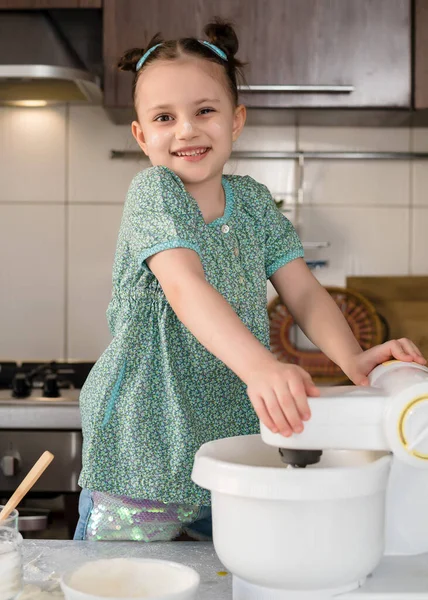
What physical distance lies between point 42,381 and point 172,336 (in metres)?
1.07

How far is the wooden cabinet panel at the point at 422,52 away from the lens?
1.96 metres

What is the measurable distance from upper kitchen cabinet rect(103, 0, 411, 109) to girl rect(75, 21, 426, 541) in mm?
840

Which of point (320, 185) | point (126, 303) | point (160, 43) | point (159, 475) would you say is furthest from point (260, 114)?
point (159, 475)

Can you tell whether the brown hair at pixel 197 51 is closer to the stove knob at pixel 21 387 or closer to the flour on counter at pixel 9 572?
the flour on counter at pixel 9 572

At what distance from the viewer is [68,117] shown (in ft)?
7.37

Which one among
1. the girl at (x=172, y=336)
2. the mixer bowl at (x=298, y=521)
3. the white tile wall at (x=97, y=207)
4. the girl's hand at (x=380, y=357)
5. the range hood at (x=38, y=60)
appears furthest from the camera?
the white tile wall at (x=97, y=207)

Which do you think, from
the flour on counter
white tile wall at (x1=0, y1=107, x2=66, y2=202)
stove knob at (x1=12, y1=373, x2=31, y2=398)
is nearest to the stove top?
stove knob at (x1=12, y1=373, x2=31, y2=398)

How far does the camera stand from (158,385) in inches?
42.0

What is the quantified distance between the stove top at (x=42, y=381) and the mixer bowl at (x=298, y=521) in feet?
3.94

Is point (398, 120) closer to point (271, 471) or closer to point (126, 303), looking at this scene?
point (126, 303)

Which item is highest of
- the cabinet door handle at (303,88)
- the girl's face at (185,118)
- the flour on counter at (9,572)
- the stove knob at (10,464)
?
the cabinet door handle at (303,88)

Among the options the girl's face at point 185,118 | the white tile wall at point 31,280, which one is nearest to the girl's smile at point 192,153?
the girl's face at point 185,118

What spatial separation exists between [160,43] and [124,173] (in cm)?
110

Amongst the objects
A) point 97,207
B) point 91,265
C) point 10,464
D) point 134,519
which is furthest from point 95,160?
point 134,519
